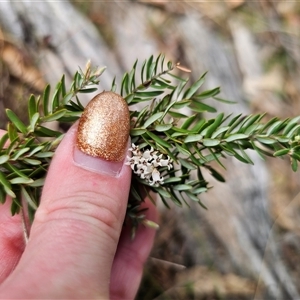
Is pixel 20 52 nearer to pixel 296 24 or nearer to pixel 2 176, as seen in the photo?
pixel 2 176

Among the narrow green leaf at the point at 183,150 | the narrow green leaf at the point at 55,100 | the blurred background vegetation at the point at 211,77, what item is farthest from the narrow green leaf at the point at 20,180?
the blurred background vegetation at the point at 211,77

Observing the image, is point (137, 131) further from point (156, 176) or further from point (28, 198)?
point (28, 198)

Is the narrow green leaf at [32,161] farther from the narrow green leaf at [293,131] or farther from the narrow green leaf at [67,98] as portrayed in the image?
the narrow green leaf at [293,131]

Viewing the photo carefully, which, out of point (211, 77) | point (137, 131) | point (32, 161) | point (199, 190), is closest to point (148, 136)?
point (137, 131)

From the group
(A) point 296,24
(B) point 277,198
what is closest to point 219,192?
(B) point 277,198

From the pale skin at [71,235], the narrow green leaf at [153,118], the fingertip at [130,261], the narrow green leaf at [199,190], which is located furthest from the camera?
the fingertip at [130,261]

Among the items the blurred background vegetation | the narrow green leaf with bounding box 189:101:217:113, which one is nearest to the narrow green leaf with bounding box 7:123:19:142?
the narrow green leaf with bounding box 189:101:217:113

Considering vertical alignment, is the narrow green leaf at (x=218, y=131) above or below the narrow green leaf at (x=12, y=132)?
→ above
